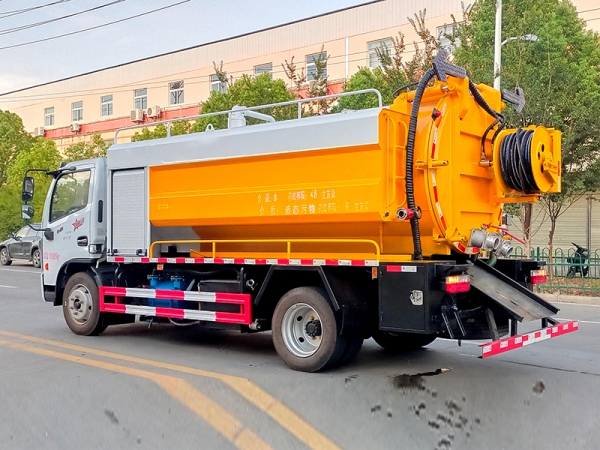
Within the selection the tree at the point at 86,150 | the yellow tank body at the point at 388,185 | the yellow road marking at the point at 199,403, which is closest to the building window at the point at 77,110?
the tree at the point at 86,150

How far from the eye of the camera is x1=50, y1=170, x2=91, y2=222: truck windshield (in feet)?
32.6

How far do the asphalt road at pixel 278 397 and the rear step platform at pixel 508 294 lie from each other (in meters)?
0.68

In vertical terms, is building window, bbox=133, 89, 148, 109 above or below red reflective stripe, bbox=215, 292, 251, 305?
above

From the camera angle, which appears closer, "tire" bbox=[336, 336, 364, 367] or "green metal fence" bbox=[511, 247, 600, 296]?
"tire" bbox=[336, 336, 364, 367]

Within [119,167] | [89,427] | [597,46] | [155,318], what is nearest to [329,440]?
[89,427]

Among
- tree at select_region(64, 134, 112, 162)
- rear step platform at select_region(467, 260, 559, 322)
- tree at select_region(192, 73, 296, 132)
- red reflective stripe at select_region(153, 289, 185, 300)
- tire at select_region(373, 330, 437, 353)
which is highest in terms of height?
tree at select_region(192, 73, 296, 132)

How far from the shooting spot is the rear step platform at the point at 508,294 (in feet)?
22.1

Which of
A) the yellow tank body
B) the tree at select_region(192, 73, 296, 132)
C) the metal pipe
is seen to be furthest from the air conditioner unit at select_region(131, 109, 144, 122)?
the yellow tank body

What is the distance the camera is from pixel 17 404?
605cm

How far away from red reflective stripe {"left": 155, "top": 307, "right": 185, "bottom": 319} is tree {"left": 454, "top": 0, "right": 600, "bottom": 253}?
10605mm

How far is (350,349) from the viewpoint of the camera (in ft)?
23.8

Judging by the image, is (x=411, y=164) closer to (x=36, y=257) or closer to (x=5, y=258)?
Answer: (x=36, y=257)

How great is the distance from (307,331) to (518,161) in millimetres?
2875

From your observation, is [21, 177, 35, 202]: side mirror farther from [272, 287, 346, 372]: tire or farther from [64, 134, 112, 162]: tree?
[64, 134, 112, 162]: tree
